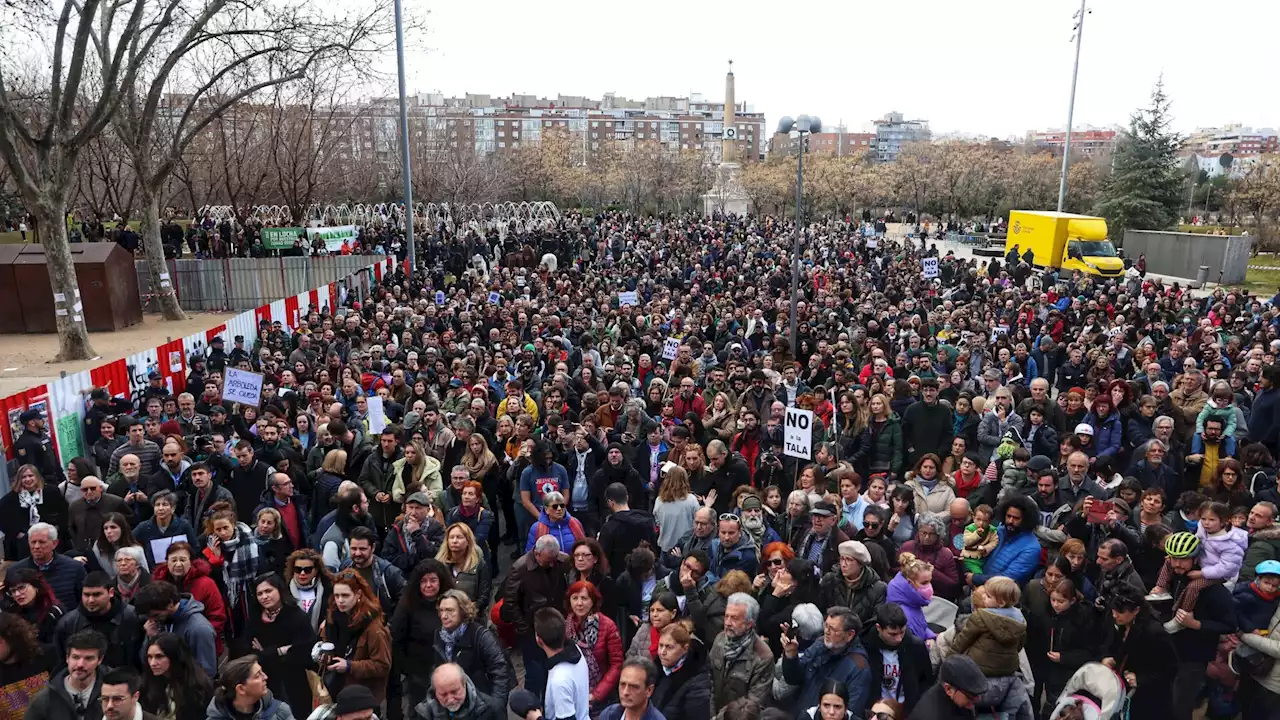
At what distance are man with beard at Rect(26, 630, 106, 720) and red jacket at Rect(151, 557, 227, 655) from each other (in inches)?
34.5

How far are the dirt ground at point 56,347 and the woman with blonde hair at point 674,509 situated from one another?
46.9 feet

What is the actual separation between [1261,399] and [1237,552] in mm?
4394

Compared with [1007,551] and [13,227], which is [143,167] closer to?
[1007,551]

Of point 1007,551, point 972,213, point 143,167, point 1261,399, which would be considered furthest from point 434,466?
point 972,213

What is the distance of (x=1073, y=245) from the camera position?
29344 mm

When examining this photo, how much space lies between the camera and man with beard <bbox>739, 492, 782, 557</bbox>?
19.3ft

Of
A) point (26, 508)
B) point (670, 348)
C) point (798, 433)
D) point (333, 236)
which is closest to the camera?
point (26, 508)

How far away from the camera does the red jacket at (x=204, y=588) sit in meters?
5.20

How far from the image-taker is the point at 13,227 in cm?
4853

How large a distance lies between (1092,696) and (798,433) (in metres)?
3.62

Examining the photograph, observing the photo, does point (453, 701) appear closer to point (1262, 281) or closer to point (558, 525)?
point (558, 525)

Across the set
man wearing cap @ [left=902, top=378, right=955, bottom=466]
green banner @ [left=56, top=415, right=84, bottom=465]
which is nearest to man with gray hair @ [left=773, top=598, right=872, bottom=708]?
man wearing cap @ [left=902, top=378, right=955, bottom=466]

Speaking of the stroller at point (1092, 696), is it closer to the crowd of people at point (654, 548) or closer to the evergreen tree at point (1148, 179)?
the crowd of people at point (654, 548)

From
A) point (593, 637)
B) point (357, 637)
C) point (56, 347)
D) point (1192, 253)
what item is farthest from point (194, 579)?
point (1192, 253)
